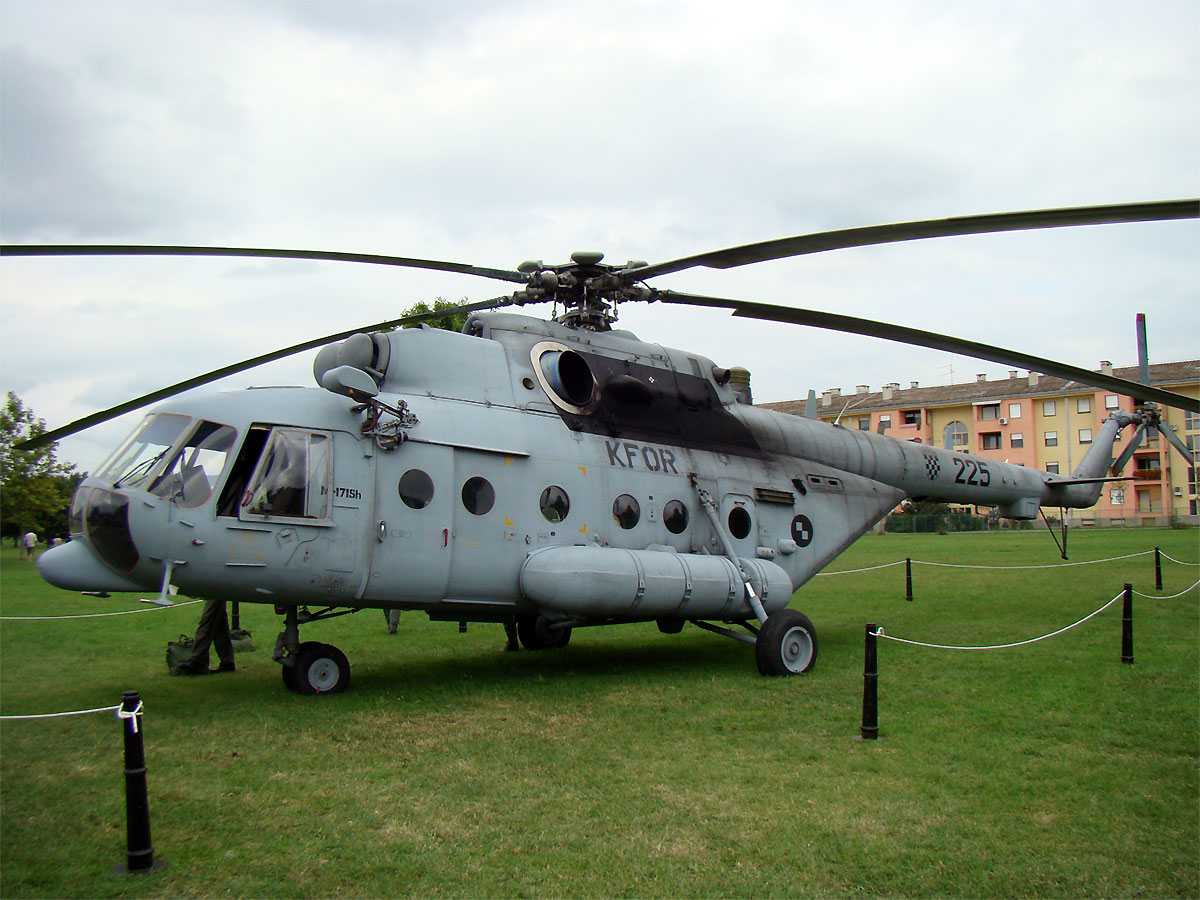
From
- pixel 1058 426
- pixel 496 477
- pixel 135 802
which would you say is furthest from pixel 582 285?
pixel 1058 426

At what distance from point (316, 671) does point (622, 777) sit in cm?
412

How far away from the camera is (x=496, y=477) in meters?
9.48

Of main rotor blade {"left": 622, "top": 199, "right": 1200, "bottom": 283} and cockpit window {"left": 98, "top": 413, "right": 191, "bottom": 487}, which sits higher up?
main rotor blade {"left": 622, "top": 199, "right": 1200, "bottom": 283}

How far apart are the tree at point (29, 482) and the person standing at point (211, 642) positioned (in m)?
20.7

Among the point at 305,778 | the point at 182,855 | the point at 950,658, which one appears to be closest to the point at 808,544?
the point at 950,658

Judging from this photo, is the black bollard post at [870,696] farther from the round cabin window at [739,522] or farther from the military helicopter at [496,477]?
the round cabin window at [739,522]

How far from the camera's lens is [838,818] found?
18.3 feet

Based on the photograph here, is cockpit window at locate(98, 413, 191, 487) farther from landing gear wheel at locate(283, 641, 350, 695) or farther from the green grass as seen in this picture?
landing gear wheel at locate(283, 641, 350, 695)

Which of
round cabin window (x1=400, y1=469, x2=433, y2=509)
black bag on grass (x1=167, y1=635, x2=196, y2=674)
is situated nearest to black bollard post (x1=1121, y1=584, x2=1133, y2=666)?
round cabin window (x1=400, y1=469, x2=433, y2=509)

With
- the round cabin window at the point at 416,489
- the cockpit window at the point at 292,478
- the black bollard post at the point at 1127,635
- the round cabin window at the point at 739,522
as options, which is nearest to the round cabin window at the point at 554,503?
the round cabin window at the point at 416,489

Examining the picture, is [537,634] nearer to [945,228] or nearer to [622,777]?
[622,777]

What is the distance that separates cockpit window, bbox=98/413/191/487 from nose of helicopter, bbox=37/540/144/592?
2.26 ft

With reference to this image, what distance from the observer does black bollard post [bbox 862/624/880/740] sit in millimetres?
7438

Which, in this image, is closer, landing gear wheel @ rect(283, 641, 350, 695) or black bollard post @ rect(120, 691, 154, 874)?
black bollard post @ rect(120, 691, 154, 874)
